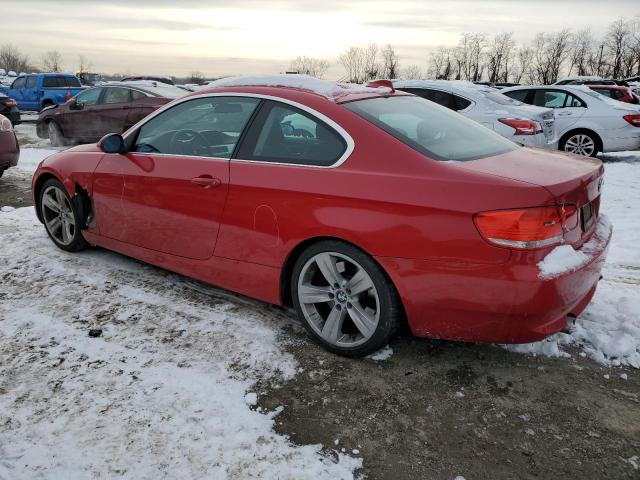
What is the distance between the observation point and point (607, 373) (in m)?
2.96

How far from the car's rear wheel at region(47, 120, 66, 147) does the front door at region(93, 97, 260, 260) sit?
30.0ft

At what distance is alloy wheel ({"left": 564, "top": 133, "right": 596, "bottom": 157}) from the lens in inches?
404

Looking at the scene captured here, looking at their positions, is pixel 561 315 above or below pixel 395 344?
above

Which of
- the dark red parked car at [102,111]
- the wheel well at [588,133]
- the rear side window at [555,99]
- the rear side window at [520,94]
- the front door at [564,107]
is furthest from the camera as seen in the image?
the rear side window at [520,94]

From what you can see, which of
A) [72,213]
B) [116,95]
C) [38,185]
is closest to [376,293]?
[72,213]

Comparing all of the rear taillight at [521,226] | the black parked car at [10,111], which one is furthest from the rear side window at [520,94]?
the black parked car at [10,111]

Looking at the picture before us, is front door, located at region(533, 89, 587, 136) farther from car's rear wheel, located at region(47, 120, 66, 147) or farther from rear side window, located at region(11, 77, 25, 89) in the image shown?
rear side window, located at region(11, 77, 25, 89)

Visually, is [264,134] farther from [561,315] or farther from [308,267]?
[561,315]

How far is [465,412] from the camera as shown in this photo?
2.64m

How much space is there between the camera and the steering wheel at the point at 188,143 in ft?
12.0

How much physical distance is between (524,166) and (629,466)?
1.49m

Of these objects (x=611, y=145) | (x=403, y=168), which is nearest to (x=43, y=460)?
(x=403, y=168)

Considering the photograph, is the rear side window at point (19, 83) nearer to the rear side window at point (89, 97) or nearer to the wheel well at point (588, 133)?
the rear side window at point (89, 97)

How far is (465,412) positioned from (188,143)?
98.4 inches
